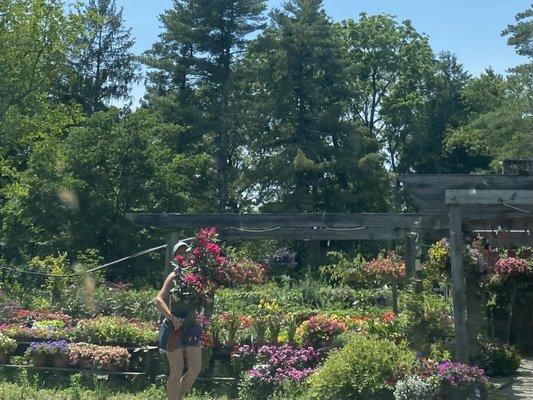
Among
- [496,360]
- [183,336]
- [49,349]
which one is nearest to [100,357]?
[49,349]

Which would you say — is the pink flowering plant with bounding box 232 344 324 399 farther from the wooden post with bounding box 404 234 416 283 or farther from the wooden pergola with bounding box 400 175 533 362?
the wooden post with bounding box 404 234 416 283

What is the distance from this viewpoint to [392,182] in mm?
39250

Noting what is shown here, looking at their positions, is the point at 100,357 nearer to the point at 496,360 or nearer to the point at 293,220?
Answer: the point at 293,220

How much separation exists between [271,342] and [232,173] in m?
28.4

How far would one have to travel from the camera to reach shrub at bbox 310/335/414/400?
8516mm

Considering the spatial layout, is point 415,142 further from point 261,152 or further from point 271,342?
point 271,342

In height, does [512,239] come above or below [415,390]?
above

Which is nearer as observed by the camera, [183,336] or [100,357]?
[183,336]

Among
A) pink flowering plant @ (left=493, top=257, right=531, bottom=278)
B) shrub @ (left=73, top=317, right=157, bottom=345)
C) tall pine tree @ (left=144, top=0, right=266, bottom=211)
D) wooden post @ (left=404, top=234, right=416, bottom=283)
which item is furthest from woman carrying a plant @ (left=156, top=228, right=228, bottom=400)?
tall pine tree @ (left=144, top=0, right=266, bottom=211)

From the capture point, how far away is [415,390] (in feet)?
26.8

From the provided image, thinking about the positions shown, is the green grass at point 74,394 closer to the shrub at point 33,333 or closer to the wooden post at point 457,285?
the shrub at point 33,333

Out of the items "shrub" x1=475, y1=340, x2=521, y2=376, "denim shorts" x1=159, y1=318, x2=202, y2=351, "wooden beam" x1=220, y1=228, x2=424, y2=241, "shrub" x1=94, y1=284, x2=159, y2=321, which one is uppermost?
"wooden beam" x1=220, y1=228, x2=424, y2=241

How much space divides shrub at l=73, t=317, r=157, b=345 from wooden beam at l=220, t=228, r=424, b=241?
2.05 m

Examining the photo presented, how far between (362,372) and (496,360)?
3725mm
